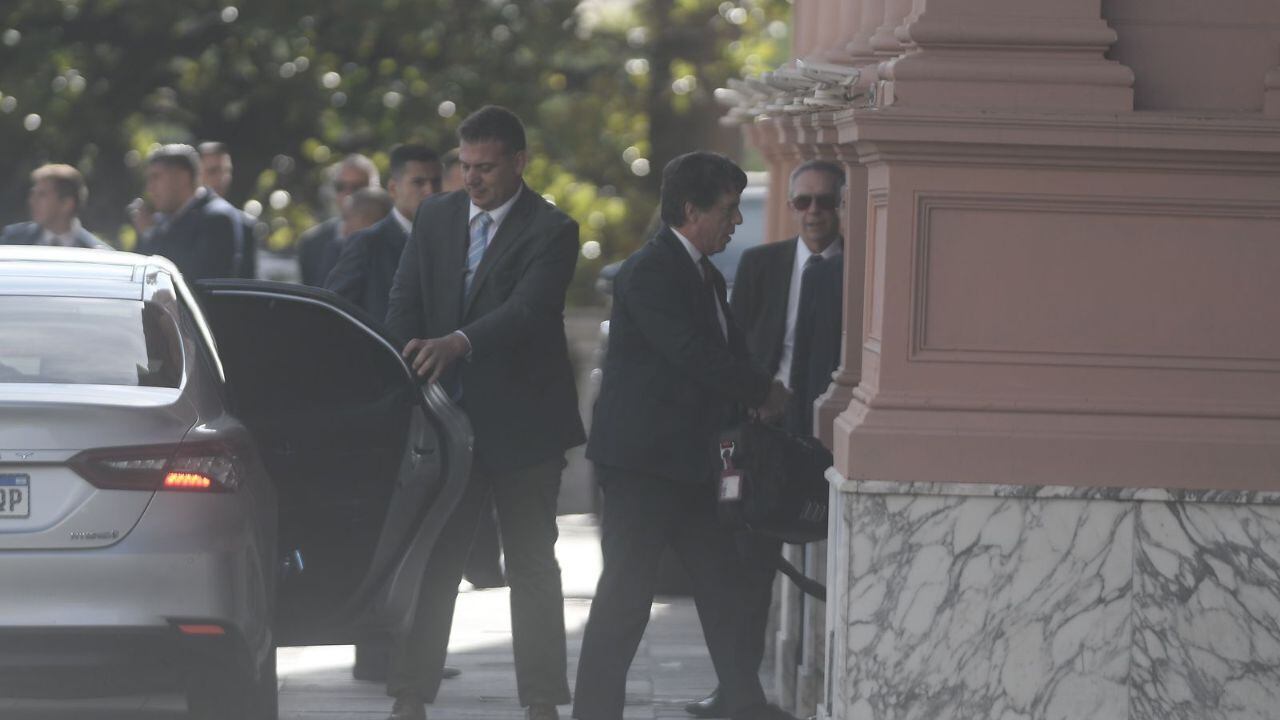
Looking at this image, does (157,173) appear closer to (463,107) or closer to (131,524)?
(131,524)

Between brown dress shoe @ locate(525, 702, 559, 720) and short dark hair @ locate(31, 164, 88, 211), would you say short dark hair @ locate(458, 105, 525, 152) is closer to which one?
brown dress shoe @ locate(525, 702, 559, 720)

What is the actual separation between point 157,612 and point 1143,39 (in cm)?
322

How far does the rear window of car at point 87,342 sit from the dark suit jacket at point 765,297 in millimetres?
2490

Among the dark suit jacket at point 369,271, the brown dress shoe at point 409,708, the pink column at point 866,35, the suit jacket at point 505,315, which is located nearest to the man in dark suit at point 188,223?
the dark suit jacket at point 369,271

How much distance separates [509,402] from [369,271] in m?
2.00

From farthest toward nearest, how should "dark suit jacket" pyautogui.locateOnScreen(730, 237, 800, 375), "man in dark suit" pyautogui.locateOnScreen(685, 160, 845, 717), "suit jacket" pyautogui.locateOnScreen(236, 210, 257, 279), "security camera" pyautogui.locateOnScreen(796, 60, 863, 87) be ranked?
"suit jacket" pyautogui.locateOnScreen(236, 210, 257, 279)
"dark suit jacket" pyautogui.locateOnScreen(730, 237, 800, 375)
"man in dark suit" pyautogui.locateOnScreen(685, 160, 845, 717)
"security camera" pyautogui.locateOnScreen(796, 60, 863, 87)

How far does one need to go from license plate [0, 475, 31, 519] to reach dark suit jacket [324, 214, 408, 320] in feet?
10.1

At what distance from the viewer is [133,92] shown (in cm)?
2447

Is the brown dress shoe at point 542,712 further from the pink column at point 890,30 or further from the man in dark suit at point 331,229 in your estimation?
the man in dark suit at point 331,229

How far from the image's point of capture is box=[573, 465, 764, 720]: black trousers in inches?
287

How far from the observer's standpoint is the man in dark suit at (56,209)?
11.9 m

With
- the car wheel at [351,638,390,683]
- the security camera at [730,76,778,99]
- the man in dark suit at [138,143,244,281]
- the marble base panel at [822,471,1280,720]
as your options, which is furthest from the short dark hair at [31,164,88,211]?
the marble base panel at [822,471,1280,720]

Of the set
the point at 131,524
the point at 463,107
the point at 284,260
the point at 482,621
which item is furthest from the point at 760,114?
the point at 284,260

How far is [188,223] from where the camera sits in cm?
1125
